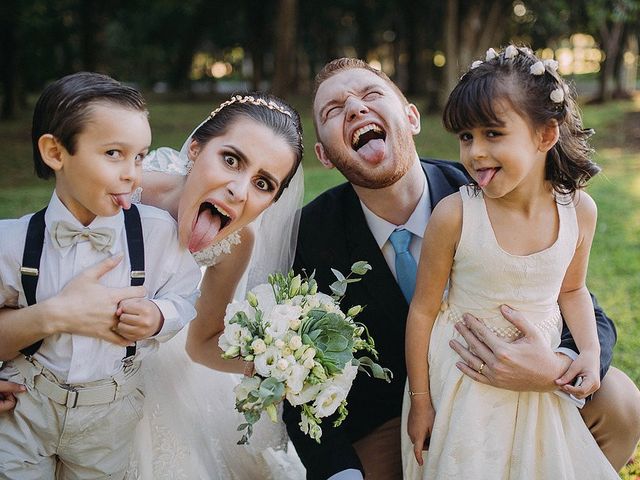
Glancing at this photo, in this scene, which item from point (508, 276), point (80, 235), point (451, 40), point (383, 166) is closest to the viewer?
point (80, 235)

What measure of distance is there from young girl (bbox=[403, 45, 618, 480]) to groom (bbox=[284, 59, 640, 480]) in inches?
15.3

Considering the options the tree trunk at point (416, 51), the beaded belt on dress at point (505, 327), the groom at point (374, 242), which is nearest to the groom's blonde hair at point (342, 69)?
the groom at point (374, 242)

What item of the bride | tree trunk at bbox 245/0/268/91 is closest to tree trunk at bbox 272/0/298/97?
tree trunk at bbox 245/0/268/91

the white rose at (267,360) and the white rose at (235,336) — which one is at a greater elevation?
the white rose at (235,336)

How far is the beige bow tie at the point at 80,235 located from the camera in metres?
2.59

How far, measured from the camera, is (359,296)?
347cm

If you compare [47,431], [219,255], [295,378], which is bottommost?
[47,431]

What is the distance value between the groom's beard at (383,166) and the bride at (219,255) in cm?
24

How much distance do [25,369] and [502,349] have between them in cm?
185

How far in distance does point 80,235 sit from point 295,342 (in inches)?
35.0

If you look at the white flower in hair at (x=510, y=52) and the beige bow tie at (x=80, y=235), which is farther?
the white flower in hair at (x=510, y=52)

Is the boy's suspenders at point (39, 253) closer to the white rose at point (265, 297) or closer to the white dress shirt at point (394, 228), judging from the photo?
the white rose at point (265, 297)

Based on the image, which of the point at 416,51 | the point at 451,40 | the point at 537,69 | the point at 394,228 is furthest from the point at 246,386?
the point at 416,51

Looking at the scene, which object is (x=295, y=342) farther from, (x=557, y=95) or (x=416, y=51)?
(x=416, y=51)
